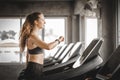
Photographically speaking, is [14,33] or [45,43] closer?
[45,43]

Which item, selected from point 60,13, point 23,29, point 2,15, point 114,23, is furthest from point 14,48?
point 23,29

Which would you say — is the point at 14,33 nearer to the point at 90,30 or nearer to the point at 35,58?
the point at 90,30

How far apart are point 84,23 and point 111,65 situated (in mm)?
5950

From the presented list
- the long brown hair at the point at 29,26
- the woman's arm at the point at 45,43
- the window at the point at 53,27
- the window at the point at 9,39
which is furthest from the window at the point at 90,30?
the woman's arm at the point at 45,43

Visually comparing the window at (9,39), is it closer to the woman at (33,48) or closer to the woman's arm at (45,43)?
the woman at (33,48)

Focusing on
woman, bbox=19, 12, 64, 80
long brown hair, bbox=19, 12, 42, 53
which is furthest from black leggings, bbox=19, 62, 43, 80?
long brown hair, bbox=19, 12, 42, 53

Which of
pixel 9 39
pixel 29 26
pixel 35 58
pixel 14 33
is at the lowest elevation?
pixel 9 39

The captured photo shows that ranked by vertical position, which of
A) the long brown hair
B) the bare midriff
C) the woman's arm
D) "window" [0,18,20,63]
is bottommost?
"window" [0,18,20,63]

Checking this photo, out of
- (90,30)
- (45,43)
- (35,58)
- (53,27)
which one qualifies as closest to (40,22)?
(45,43)

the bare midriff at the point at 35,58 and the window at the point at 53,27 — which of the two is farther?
the window at the point at 53,27

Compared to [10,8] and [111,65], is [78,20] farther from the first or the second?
[111,65]

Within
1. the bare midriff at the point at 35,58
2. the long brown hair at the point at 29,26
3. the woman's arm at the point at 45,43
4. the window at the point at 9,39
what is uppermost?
the long brown hair at the point at 29,26

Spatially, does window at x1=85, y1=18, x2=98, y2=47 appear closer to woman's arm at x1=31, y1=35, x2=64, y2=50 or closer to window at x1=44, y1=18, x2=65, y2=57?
window at x1=44, y1=18, x2=65, y2=57

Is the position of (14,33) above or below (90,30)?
below
